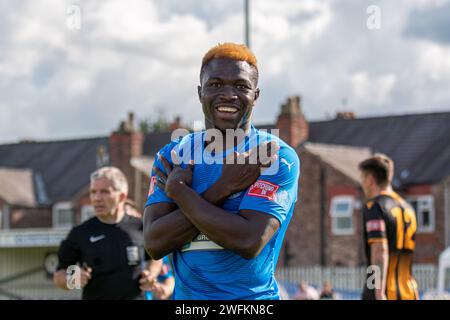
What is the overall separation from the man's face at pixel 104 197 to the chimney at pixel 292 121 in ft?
119

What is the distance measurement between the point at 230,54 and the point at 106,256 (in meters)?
4.14

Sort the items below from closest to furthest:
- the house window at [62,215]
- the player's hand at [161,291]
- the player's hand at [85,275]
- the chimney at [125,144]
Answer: the player's hand at [85,275], the player's hand at [161,291], the chimney at [125,144], the house window at [62,215]

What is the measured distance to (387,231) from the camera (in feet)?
26.0

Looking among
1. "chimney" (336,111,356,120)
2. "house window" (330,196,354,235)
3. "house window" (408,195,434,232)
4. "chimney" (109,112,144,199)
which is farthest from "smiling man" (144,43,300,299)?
"chimney" (336,111,356,120)

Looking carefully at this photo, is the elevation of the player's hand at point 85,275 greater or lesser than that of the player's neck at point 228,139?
lesser

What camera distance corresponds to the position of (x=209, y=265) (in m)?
3.95

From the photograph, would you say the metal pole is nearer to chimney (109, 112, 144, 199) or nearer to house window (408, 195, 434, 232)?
house window (408, 195, 434, 232)

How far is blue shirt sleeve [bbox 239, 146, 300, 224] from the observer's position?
13.0 ft

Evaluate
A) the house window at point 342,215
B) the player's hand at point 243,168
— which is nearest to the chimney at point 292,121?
the house window at point 342,215

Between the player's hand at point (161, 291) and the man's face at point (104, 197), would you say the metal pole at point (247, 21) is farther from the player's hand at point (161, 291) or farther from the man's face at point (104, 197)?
the man's face at point (104, 197)

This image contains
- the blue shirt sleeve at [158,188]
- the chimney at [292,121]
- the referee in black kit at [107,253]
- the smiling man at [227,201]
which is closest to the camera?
the smiling man at [227,201]

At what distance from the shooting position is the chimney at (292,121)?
1756 inches

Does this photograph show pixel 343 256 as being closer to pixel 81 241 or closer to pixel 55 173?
pixel 55 173
